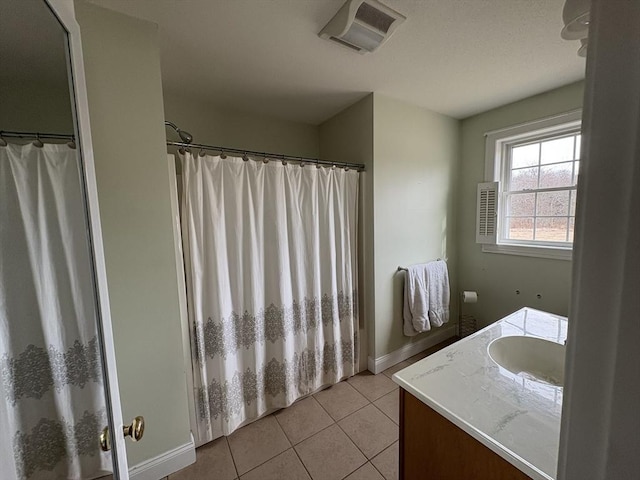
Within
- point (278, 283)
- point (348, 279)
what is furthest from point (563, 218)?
point (278, 283)

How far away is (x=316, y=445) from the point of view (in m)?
1.60

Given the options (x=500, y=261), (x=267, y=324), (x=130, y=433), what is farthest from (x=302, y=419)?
(x=500, y=261)

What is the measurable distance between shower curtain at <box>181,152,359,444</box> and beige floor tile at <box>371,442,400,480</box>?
2.14 ft

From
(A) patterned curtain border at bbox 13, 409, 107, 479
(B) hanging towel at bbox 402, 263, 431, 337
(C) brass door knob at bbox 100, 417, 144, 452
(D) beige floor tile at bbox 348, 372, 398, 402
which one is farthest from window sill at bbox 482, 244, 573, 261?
(A) patterned curtain border at bbox 13, 409, 107, 479

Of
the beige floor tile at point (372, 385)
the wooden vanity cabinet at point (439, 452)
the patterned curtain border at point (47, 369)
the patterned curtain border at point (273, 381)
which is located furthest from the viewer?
the beige floor tile at point (372, 385)

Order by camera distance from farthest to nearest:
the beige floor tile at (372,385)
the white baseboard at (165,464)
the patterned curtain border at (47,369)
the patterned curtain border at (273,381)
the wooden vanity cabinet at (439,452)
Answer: the beige floor tile at (372,385) → the patterned curtain border at (273,381) → the white baseboard at (165,464) → the wooden vanity cabinet at (439,452) → the patterned curtain border at (47,369)

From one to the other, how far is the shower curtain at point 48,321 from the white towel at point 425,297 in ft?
7.11

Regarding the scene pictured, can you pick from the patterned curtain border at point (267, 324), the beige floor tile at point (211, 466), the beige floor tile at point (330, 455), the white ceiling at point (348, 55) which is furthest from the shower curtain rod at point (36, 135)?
the beige floor tile at point (330, 455)

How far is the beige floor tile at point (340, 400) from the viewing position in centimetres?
187

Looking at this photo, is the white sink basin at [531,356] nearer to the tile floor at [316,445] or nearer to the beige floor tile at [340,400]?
the tile floor at [316,445]

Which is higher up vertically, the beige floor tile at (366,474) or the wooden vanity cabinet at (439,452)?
the wooden vanity cabinet at (439,452)

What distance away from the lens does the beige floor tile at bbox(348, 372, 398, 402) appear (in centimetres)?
204

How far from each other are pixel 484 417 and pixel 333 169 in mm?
1689

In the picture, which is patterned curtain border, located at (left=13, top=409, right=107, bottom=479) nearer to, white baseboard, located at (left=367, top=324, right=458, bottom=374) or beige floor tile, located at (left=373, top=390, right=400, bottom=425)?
beige floor tile, located at (left=373, top=390, right=400, bottom=425)
